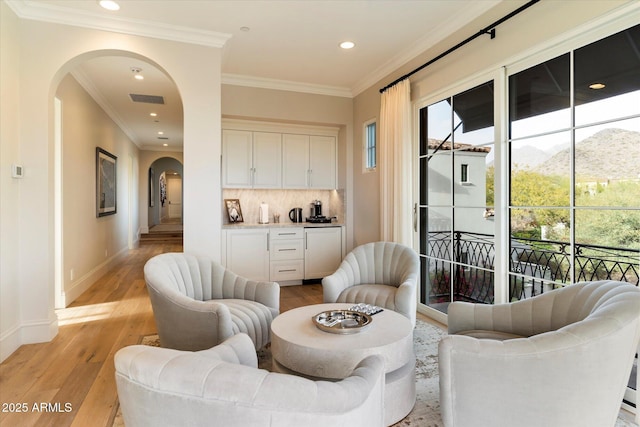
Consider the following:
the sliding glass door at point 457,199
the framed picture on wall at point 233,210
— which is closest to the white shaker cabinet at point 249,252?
the framed picture on wall at point 233,210

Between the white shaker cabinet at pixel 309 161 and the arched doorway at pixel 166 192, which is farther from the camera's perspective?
the arched doorway at pixel 166 192

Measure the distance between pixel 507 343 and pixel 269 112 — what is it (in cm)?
427

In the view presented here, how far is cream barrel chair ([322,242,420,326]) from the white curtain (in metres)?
0.56

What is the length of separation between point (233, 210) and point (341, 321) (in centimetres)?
355

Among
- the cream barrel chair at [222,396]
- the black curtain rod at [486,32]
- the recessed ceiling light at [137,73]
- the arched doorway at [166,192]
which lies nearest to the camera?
the cream barrel chair at [222,396]

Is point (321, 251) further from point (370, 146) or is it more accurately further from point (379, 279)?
point (379, 279)

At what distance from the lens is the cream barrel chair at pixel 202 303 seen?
2.24 m

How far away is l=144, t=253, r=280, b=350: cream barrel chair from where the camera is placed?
7.34 ft

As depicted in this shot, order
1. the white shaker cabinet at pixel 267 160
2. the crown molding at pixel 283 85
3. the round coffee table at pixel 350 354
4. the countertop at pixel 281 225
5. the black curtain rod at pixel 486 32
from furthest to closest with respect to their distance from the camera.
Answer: the white shaker cabinet at pixel 267 160
the countertop at pixel 281 225
the crown molding at pixel 283 85
the black curtain rod at pixel 486 32
the round coffee table at pixel 350 354

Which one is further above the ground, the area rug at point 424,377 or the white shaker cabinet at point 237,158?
the white shaker cabinet at point 237,158

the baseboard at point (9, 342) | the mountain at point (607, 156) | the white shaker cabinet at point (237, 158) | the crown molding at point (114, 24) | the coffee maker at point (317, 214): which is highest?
the crown molding at point (114, 24)

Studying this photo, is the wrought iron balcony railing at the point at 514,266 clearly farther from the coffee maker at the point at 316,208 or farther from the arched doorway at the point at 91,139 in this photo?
the arched doorway at the point at 91,139

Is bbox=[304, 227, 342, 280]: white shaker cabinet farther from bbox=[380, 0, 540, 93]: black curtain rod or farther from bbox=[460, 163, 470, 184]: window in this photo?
bbox=[380, 0, 540, 93]: black curtain rod

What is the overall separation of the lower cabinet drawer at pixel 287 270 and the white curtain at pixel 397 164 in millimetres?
1543
